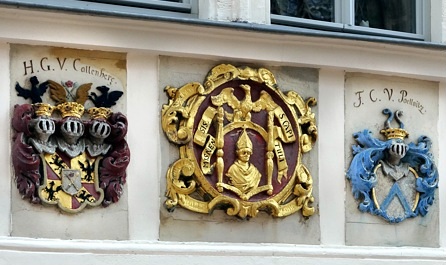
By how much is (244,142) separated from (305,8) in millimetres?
1186

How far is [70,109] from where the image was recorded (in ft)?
36.2

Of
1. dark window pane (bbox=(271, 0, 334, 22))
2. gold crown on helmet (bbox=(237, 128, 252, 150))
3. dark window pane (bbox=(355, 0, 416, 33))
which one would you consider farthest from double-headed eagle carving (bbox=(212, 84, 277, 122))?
dark window pane (bbox=(355, 0, 416, 33))

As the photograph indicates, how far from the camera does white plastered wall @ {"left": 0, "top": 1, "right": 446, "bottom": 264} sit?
10938 mm

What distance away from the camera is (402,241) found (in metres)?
12.3

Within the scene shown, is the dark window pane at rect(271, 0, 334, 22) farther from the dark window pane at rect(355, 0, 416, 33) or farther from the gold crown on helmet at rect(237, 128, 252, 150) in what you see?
the gold crown on helmet at rect(237, 128, 252, 150)

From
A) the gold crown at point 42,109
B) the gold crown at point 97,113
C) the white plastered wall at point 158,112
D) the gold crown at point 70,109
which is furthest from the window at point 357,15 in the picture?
the gold crown at point 42,109

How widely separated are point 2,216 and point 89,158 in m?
0.65

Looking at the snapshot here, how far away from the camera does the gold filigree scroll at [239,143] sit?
11445 millimetres

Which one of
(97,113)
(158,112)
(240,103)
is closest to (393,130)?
(240,103)

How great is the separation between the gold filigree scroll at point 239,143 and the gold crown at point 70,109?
606mm

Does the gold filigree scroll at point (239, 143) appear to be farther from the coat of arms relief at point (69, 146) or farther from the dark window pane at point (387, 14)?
the dark window pane at point (387, 14)

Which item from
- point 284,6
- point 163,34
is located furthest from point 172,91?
point 284,6

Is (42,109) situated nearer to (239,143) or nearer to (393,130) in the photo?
(239,143)

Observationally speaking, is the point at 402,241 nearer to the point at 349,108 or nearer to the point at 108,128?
the point at 349,108
